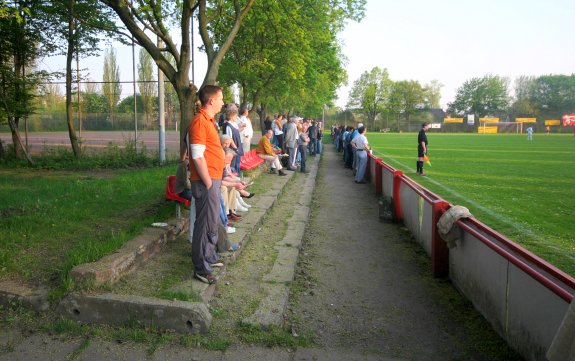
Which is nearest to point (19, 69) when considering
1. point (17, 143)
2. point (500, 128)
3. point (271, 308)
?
point (17, 143)

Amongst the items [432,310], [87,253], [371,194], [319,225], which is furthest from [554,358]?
[371,194]

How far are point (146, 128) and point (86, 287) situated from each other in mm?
14559

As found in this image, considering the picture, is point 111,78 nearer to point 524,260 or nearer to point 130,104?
point 130,104

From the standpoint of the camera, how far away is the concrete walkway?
334 centimetres

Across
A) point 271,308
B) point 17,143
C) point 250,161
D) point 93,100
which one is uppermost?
point 93,100

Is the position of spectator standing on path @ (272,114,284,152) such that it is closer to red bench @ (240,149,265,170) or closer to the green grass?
red bench @ (240,149,265,170)

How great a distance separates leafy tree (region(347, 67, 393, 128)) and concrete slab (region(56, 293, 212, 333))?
335 feet

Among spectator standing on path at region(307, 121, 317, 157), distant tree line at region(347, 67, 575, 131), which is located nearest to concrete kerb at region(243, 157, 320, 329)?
spectator standing on path at region(307, 121, 317, 157)

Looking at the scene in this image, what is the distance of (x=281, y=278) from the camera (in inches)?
193

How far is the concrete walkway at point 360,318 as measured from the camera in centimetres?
334

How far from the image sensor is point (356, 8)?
27719mm

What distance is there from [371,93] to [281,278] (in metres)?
102

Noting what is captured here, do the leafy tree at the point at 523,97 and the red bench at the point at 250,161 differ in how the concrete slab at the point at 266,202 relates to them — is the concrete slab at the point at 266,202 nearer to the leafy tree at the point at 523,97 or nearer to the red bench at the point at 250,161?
the red bench at the point at 250,161

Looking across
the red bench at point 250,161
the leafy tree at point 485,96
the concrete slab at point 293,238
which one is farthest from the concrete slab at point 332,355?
the leafy tree at point 485,96
